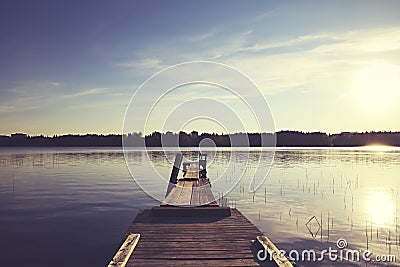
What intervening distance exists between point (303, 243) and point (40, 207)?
1671 centimetres

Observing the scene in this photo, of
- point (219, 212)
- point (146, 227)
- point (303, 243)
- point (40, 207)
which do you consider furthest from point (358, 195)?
point (40, 207)

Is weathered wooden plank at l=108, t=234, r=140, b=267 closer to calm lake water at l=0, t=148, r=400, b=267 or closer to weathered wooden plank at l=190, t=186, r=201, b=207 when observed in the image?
calm lake water at l=0, t=148, r=400, b=267

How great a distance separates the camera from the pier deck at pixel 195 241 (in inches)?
320

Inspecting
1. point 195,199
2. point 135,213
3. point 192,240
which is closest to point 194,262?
point 192,240

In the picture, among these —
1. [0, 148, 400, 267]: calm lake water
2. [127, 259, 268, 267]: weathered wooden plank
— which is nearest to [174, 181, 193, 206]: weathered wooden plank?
[0, 148, 400, 267]: calm lake water

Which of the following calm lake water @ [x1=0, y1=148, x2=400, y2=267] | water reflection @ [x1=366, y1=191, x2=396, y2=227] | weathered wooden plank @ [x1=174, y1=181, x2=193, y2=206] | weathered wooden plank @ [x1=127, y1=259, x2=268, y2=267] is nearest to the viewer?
weathered wooden plank @ [x1=127, y1=259, x2=268, y2=267]

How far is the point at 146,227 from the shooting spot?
1138cm

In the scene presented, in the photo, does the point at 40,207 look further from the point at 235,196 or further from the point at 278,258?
the point at 278,258

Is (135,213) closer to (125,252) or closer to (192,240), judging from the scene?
(192,240)

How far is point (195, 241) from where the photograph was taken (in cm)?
965

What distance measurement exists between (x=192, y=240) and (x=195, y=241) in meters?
0.13

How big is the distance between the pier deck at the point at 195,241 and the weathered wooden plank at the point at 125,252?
14 centimetres

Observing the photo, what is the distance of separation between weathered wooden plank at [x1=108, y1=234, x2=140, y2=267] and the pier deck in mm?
137

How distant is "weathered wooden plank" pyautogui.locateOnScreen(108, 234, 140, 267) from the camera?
753 centimetres
